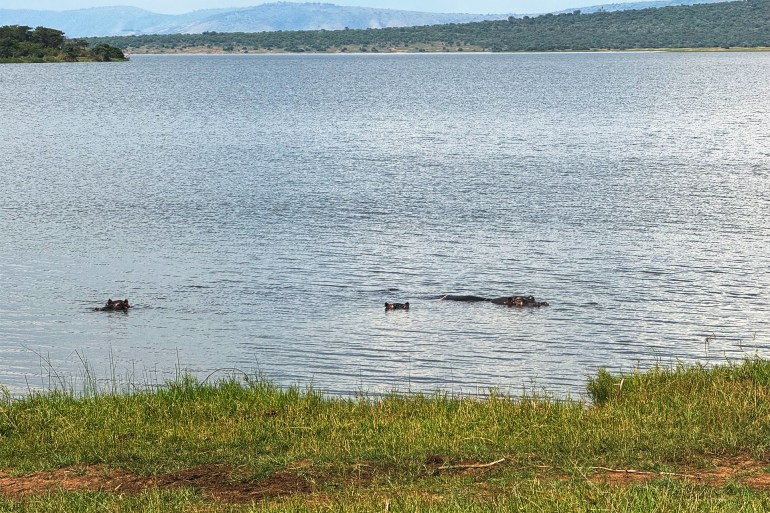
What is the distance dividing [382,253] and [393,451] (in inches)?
814

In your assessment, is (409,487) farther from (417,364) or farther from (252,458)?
(417,364)

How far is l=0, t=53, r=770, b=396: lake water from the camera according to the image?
22281 millimetres

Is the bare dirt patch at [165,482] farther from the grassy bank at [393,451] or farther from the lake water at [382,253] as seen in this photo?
the lake water at [382,253]

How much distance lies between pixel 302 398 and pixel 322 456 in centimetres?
321

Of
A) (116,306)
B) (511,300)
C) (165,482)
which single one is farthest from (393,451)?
(116,306)

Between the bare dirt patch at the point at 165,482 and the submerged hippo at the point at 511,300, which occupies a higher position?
the bare dirt patch at the point at 165,482

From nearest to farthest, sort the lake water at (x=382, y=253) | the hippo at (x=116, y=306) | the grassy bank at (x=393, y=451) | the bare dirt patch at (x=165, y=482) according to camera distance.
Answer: the grassy bank at (x=393, y=451) → the bare dirt patch at (x=165, y=482) → the lake water at (x=382, y=253) → the hippo at (x=116, y=306)

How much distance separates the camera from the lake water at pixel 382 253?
22.3m

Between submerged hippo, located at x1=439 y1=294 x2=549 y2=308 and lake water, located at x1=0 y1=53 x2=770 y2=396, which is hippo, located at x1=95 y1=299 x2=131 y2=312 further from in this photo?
submerged hippo, located at x1=439 y1=294 x2=549 y2=308

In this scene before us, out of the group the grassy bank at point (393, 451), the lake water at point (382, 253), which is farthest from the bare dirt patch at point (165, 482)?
the lake water at point (382, 253)

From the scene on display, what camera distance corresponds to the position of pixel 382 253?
106 feet

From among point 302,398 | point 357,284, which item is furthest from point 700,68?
point 302,398

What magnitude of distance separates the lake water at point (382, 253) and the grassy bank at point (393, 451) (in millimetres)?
4235

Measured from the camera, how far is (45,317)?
25344mm
